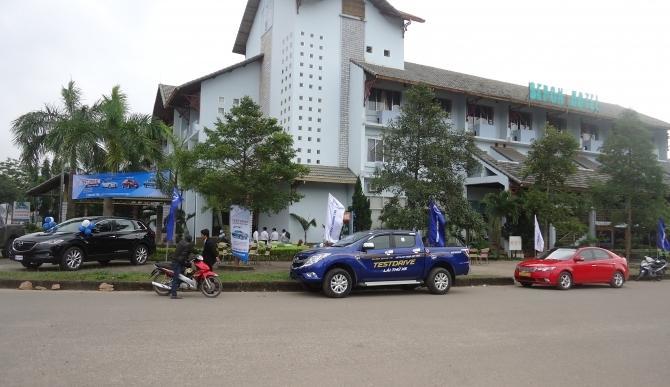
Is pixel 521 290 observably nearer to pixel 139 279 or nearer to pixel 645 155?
pixel 139 279

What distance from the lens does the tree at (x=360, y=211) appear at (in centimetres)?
2653

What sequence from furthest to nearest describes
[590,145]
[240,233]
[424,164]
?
1. [590,145]
2. [424,164]
3. [240,233]

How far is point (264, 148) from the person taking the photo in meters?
16.8

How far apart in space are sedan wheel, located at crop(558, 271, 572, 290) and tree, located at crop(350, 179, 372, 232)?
462 inches

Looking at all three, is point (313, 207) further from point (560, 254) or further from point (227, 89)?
point (560, 254)

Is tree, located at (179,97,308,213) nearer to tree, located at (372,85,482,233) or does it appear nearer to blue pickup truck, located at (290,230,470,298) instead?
tree, located at (372,85,482,233)

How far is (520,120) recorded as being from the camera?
34281 mm

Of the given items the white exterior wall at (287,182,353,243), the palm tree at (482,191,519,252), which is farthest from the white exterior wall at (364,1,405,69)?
the palm tree at (482,191,519,252)

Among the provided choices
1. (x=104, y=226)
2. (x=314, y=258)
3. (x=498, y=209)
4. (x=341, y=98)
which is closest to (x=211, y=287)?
(x=314, y=258)

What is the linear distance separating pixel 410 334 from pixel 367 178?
1997 centimetres

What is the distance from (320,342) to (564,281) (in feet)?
37.1

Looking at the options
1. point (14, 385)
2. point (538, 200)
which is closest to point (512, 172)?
point (538, 200)

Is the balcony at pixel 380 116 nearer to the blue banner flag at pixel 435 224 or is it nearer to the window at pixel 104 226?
the blue banner flag at pixel 435 224

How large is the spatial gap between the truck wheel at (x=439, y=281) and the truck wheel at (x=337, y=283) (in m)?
2.49
